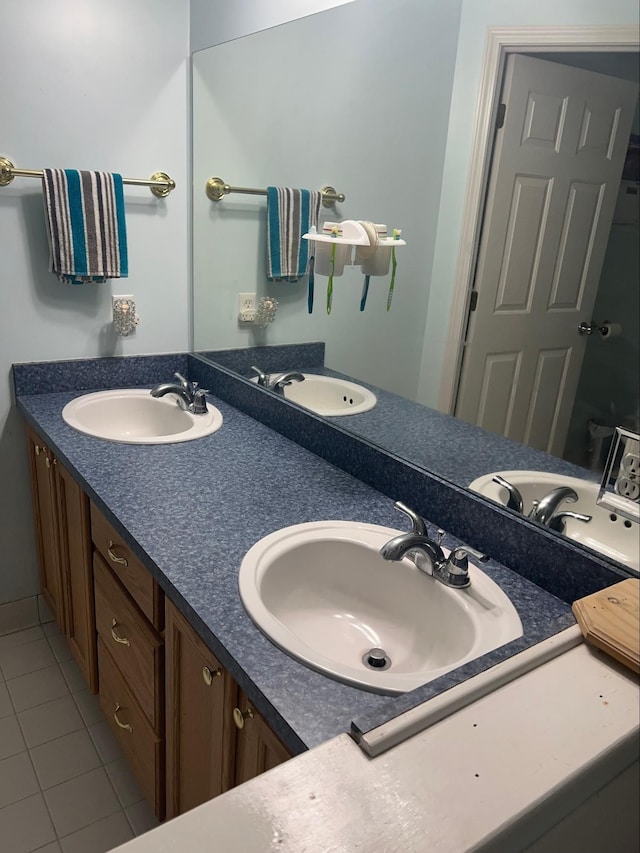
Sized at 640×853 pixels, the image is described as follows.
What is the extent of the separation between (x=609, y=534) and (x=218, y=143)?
63.7 inches

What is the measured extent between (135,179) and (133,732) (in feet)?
5.10

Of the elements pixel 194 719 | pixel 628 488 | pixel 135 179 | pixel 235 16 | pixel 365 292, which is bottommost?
pixel 194 719

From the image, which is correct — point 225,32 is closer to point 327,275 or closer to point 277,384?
point 327,275

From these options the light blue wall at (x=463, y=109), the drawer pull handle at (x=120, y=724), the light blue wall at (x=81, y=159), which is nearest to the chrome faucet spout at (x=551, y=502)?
the light blue wall at (x=463, y=109)

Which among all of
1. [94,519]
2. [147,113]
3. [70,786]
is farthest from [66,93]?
[70,786]

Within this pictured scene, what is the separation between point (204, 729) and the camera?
44.8 inches

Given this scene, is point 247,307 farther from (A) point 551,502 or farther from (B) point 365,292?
(A) point 551,502

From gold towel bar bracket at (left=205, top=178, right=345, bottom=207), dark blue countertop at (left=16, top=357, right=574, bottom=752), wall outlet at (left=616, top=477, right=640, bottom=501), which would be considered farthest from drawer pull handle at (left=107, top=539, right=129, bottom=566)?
gold towel bar bracket at (left=205, top=178, right=345, bottom=207)

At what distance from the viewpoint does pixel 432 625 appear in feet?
3.68

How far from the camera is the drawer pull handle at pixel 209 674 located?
1.02 metres

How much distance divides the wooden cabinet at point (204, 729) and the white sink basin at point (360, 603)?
0.12 m

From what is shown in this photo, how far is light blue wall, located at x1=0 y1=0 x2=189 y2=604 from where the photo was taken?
177 cm

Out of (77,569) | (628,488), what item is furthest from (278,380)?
(628,488)

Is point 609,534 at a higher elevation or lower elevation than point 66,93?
lower
